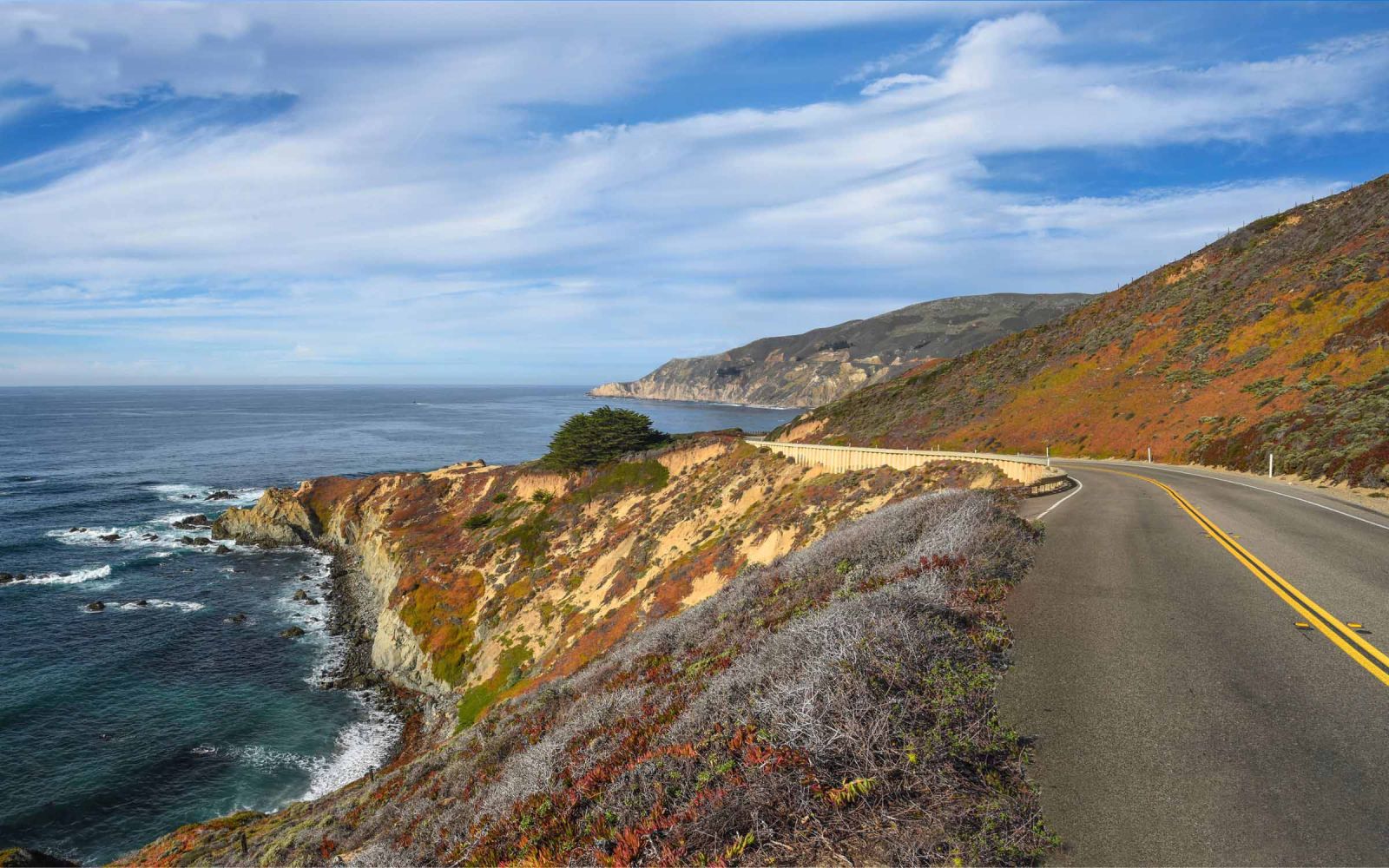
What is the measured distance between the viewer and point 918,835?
15.8ft

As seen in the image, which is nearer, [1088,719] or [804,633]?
[1088,719]

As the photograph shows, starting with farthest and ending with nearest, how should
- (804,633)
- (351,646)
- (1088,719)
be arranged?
(351,646) → (804,633) → (1088,719)

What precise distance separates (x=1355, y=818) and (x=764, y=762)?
15.2ft

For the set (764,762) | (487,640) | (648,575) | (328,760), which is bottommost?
(328,760)

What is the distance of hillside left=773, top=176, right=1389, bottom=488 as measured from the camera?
3278cm

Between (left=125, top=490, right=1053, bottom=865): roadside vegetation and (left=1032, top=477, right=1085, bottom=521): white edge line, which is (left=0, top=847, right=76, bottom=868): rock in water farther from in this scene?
(left=1032, top=477, right=1085, bottom=521): white edge line

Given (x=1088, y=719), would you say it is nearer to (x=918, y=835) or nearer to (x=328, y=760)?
(x=918, y=835)

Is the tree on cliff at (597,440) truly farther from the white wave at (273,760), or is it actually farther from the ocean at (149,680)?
the white wave at (273,760)

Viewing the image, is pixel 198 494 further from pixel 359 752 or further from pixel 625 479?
pixel 359 752

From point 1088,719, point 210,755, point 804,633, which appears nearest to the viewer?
point 1088,719

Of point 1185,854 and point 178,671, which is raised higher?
point 1185,854

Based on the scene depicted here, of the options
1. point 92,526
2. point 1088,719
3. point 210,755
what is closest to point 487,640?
point 210,755

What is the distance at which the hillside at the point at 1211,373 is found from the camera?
32.8 m

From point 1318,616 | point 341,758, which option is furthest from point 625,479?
point 1318,616
